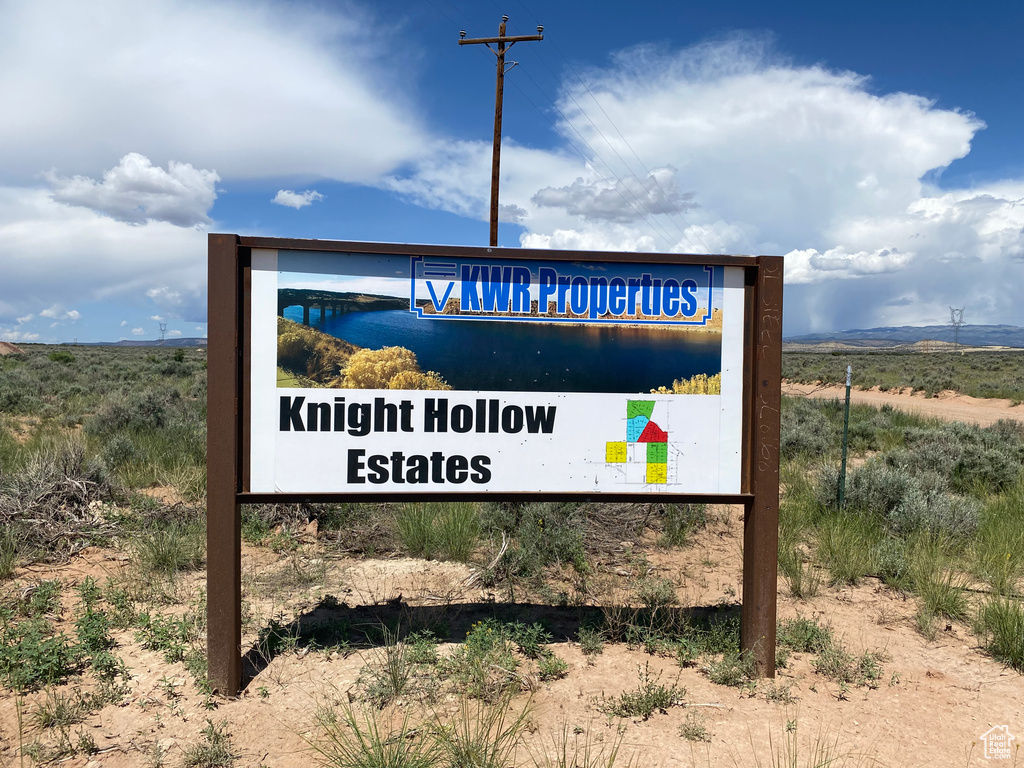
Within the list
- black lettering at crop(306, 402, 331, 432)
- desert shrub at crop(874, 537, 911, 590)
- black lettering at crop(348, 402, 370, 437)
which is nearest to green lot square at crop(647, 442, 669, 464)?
black lettering at crop(348, 402, 370, 437)

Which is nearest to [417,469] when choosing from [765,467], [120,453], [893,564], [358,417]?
[358,417]

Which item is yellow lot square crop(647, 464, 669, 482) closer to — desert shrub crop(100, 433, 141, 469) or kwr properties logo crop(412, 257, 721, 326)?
kwr properties logo crop(412, 257, 721, 326)

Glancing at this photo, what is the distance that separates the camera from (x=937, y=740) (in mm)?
3449

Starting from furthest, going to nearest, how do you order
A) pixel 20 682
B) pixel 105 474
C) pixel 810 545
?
pixel 105 474
pixel 810 545
pixel 20 682

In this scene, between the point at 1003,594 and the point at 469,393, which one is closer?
the point at 469,393

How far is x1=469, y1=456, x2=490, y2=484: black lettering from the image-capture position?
4.05 m

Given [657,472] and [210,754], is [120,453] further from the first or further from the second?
[657,472]

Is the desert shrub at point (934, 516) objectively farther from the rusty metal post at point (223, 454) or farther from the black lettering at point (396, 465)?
the rusty metal post at point (223, 454)

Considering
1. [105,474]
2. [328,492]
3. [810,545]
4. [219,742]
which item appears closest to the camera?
[219,742]

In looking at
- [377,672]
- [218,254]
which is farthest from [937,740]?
[218,254]

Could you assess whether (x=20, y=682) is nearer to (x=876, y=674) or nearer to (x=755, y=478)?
(x=755, y=478)

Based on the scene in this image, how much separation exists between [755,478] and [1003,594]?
110 inches

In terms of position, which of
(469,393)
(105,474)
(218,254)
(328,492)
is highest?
(218,254)

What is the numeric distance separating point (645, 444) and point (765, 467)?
76cm
